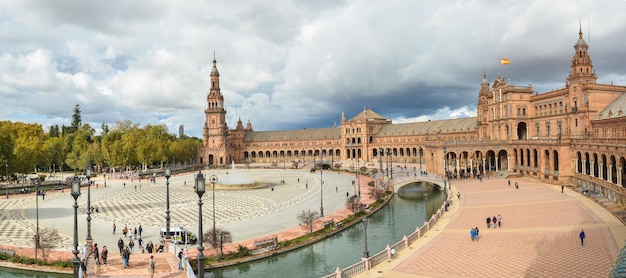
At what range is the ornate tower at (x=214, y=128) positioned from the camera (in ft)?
465

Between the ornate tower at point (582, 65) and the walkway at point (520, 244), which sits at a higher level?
the ornate tower at point (582, 65)

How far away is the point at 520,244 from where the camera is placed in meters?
29.5

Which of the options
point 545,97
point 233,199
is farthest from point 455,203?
point 545,97

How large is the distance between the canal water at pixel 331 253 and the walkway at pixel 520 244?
5.35m

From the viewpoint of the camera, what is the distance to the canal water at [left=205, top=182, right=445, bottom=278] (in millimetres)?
30547

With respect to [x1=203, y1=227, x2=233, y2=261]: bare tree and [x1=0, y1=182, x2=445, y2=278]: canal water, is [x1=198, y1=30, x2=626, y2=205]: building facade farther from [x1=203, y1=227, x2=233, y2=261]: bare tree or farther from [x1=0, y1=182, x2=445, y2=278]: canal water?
[x1=203, y1=227, x2=233, y2=261]: bare tree

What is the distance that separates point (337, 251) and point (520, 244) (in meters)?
14.1

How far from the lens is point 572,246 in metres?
28.0

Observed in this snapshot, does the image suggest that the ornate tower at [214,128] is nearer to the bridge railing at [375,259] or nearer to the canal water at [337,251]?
the canal water at [337,251]

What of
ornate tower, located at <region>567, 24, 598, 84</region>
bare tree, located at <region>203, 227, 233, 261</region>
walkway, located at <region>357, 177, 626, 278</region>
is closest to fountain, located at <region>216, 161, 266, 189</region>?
walkway, located at <region>357, 177, 626, 278</region>

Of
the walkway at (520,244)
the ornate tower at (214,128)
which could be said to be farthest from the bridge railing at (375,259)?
the ornate tower at (214,128)

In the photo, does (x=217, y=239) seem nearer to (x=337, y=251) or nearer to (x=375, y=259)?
(x=337, y=251)

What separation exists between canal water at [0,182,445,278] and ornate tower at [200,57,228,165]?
317ft

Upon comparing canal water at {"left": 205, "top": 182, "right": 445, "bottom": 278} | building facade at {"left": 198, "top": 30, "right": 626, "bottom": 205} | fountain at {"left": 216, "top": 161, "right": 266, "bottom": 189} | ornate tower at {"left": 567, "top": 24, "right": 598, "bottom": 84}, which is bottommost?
canal water at {"left": 205, "top": 182, "right": 445, "bottom": 278}
